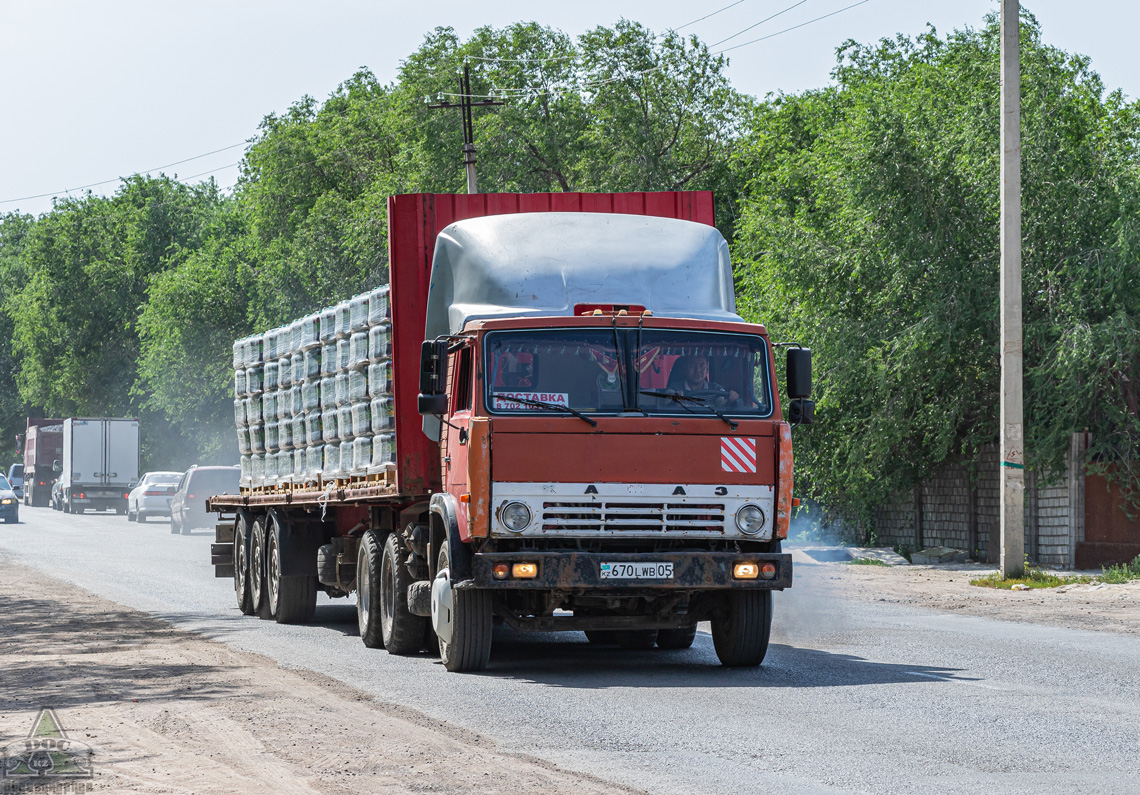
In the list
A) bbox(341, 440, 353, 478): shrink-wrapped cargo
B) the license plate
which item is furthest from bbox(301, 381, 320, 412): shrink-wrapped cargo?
the license plate

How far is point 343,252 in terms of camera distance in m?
52.5

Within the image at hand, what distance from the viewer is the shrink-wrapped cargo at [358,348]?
13.9m

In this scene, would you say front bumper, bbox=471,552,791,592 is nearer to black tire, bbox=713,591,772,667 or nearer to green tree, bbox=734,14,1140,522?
black tire, bbox=713,591,772,667

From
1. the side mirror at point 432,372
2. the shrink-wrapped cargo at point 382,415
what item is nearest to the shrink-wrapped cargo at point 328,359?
the shrink-wrapped cargo at point 382,415

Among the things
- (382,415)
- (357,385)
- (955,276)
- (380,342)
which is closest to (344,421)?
(357,385)

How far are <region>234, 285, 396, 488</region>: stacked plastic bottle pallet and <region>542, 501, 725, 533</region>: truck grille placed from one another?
90.6 inches

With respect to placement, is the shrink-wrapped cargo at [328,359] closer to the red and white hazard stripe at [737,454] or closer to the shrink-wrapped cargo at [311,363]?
the shrink-wrapped cargo at [311,363]

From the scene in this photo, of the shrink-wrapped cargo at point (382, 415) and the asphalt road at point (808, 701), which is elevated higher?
the shrink-wrapped cargo at point (382, 415)

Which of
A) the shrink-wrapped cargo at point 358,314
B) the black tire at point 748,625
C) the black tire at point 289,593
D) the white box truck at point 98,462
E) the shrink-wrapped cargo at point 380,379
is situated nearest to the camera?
the black tire at point 748,625

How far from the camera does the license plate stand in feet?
36.9

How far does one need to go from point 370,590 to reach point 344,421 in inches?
64.4

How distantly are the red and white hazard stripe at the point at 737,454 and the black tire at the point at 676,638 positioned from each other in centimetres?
302

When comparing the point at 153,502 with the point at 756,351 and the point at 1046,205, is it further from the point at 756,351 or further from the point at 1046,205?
the point at 756,351

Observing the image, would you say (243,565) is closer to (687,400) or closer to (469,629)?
(469,629)
